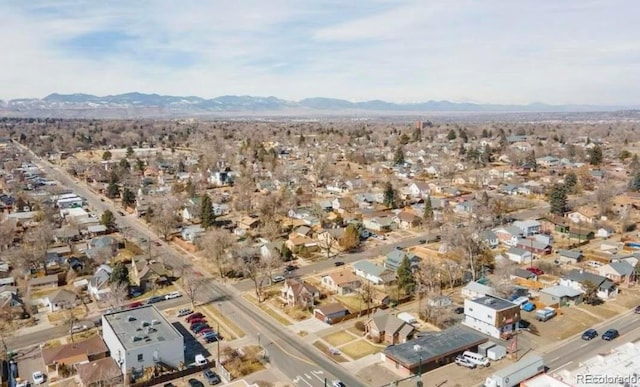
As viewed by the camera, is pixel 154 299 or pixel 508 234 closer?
pixel 154 299

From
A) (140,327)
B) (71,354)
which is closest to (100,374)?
(71,354)

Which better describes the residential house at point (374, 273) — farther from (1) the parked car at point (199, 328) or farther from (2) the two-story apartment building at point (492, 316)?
(1) the parked car at point (199, 328)

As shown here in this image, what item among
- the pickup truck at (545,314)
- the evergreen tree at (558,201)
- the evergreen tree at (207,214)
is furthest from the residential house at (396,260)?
the evergreen tree at (558,201)

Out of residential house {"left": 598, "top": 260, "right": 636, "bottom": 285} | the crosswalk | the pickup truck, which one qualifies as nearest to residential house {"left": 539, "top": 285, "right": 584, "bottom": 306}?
the pickup truck

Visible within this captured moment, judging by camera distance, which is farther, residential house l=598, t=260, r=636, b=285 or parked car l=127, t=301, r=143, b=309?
residential house l=598, t=260, r=636, b=285

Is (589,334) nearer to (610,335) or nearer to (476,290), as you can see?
(610,335)

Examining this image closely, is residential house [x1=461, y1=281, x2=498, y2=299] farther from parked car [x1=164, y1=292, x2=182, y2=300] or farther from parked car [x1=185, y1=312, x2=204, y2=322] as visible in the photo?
parked car [x1=164, y1=292, x2=182, y2=300]
